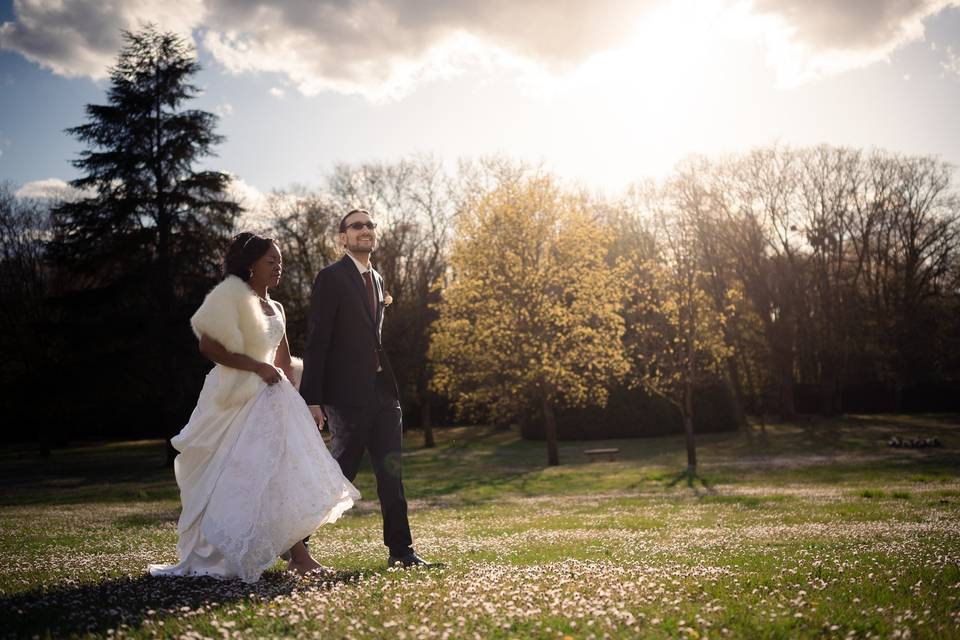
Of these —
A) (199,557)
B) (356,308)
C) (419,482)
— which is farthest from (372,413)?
(419,482)

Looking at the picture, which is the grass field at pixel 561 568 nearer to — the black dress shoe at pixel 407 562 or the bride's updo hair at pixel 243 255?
the black dress shoe at pixel 407 562

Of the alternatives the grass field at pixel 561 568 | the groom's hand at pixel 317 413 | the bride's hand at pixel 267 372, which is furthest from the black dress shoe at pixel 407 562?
the bride's hand at pixel 267 372

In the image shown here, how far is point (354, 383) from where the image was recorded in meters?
7.11

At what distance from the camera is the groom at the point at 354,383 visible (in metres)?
7.06

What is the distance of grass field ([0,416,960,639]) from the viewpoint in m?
4.53

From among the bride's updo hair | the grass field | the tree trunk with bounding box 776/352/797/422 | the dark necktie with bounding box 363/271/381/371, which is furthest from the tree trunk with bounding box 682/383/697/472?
the bride's updo hair

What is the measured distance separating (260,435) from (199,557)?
109 centimetres

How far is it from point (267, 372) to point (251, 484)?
3.14 feet

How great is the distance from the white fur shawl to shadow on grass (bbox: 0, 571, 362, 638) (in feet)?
5.02

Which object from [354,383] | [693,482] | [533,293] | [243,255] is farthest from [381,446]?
[533,293]

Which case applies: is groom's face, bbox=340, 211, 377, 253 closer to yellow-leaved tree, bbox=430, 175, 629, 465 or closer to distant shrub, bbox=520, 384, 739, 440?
yellow-leaved tree, bbox=430, 175, 629, 465

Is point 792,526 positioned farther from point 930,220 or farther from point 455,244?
point 930,220

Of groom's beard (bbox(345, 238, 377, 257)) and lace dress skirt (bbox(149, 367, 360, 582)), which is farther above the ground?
groom's beard (bbox(345, 238, 377, 257))

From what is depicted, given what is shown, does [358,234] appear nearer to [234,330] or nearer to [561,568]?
[234,330]
